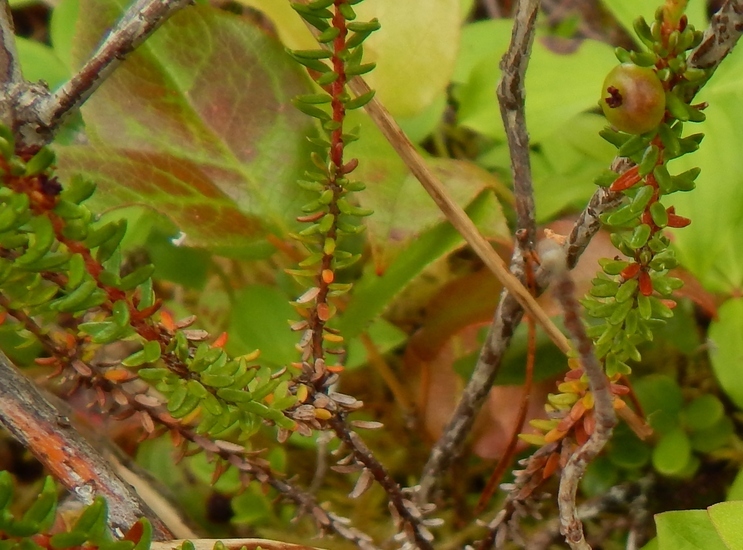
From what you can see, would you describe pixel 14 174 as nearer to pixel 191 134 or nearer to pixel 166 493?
pixel 191 134

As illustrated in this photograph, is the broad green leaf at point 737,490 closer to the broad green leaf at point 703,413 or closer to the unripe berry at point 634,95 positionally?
the broad green leaf at point 703,413

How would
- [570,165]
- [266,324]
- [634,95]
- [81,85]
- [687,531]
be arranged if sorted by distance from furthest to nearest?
[570,165]
[266,324]
[687,531]
[81,85]
[634,95]

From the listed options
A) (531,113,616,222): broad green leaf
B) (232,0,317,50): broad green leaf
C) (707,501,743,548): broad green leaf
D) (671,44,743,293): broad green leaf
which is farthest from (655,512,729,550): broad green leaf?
(232,0,317,50): broad green leaf

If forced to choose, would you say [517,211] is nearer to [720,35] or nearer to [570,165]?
[720,35]

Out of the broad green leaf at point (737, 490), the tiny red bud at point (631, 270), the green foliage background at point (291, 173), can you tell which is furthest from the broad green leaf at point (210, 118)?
the broad green leaf at point (737, 490)

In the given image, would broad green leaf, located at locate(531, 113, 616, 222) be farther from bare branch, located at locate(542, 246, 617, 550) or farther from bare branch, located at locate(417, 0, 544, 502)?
bare branch, located at locate(542, 246, 617, 550)

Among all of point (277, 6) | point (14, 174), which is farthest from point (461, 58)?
point (14, 174)

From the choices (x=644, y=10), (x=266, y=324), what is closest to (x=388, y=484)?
(x=266, y=324)
